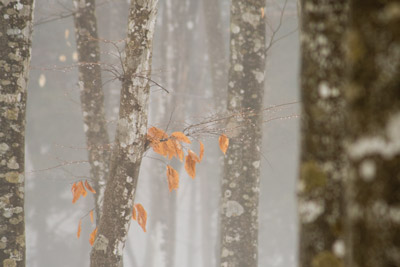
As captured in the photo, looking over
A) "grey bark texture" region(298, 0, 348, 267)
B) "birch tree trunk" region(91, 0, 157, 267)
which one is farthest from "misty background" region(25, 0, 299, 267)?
"grey bark texture" region(298, 0, 348, 267)

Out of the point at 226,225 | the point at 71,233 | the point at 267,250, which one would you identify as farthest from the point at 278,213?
the point at 226,225

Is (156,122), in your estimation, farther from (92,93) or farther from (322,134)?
(322,134)

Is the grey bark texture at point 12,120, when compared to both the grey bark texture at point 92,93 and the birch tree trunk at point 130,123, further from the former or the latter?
the grey bark texture at point 92,93

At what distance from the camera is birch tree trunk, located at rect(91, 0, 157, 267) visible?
399cm

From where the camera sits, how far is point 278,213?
18.5m

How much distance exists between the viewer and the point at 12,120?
3.85 m

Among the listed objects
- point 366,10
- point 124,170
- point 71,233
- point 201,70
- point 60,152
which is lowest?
point 366,10

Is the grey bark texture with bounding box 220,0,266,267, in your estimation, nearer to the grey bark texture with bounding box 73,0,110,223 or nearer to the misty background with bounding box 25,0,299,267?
the grey bark texture with bounding box 73,0,110,223

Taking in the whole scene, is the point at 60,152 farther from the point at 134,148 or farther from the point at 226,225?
the point at 134,148

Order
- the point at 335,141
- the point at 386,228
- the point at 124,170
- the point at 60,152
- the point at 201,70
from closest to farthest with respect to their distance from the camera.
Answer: the point at 386,228, the point at 335,141, the point at 124,170, the point at 60,152, the point at 201,70

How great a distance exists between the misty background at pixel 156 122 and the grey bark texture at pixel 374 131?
14.2 meters

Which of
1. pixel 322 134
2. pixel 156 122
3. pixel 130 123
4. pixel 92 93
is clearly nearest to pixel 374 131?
pixel 322 134

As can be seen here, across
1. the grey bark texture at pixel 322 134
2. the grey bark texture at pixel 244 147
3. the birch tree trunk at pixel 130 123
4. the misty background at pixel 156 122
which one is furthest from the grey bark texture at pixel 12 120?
the misty background at pixel 156 122

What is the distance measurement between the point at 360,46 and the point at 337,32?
35 cm
